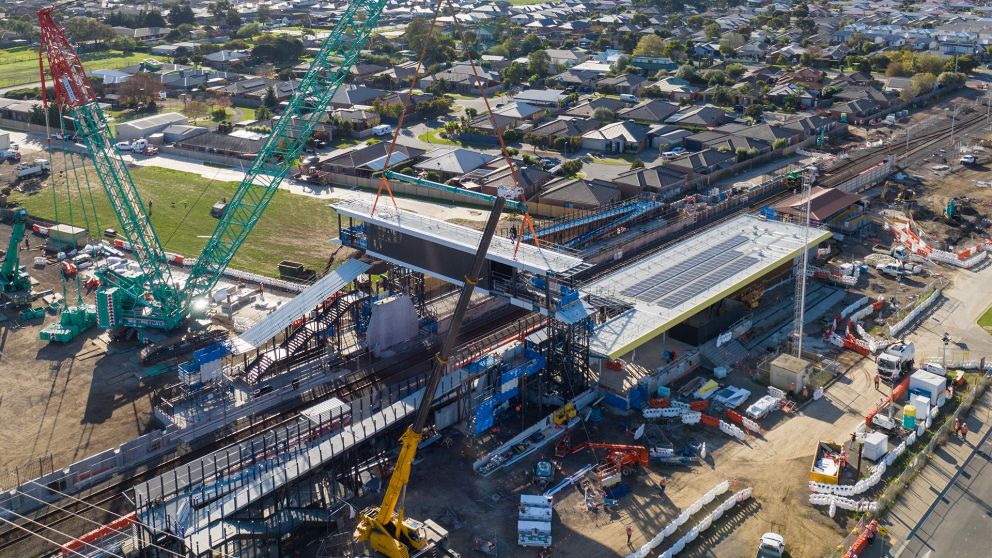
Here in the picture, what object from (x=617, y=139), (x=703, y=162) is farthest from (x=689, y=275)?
(x=617, y=139)

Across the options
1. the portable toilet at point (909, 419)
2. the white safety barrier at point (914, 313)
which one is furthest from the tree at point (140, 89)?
the portable toilet at point (909, 419)

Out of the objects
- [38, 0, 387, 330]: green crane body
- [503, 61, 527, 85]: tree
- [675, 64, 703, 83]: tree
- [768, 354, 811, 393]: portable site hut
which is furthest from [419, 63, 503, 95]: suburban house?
[768, 354, 811, 393]: portable site hut

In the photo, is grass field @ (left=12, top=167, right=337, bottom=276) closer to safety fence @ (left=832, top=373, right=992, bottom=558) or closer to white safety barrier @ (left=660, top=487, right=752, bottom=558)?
white safety barrier @ (left=660, top=487, right=752, bottom=558)

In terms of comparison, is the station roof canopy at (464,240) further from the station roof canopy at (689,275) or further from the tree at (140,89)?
the tree at (140,89)

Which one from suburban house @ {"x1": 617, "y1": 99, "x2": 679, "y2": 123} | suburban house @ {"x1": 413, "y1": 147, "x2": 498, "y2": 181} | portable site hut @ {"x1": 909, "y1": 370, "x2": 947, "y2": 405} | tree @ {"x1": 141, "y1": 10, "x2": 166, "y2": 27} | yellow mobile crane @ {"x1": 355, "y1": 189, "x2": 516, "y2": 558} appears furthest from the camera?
tree @ {"x1": 141, "y1": 10, "x2": 166, "y2": 27}

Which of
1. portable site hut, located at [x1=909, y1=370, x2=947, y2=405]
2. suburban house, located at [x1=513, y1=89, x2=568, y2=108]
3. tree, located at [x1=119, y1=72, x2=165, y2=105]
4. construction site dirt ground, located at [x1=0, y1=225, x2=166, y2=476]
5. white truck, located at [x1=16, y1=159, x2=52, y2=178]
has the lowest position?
portable site hut, located at [x1=909, y1=370, x2=947, y2=405]

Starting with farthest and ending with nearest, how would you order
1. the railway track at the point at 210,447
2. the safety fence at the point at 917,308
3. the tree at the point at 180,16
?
the tree at the point at 180,16
the safety fence at the point at 917,308
the railway track at the point at 210,447

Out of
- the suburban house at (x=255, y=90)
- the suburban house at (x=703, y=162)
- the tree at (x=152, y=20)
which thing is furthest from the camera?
the tree at (x=152, y=20)
